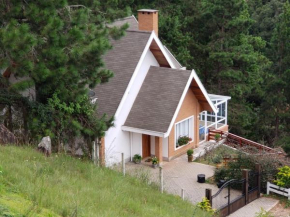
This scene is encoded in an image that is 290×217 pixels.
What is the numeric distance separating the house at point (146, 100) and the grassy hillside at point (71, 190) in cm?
739

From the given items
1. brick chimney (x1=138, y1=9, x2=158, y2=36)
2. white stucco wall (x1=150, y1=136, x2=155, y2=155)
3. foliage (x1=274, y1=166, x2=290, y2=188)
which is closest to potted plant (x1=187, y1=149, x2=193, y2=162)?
white stucco wall (x1=150, y1=136, x2=155, y2=155)

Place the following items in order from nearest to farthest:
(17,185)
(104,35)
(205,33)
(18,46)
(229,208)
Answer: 1. (17,185)
2. (18,46)
3. (104,35)
4. (229,208)
5. (205,33)

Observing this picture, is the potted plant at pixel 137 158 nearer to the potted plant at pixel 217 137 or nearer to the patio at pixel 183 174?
the patio at pixel 183 174

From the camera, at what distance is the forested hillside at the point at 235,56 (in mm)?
32375

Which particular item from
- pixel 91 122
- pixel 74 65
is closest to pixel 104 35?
pixel 74 65

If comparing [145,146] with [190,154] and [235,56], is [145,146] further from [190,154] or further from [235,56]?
[235,56]

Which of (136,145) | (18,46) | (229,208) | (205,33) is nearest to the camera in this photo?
(18,46)

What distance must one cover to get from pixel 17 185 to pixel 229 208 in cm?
1011

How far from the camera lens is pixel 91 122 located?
18047 millimetres

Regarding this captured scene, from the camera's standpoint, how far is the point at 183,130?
24.4m

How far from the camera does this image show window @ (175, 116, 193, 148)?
23891 millimetres

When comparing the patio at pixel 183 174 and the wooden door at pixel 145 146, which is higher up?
the wooden door at pixel 145 146

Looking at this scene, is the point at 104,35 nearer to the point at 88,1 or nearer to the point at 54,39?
the point at 54,39

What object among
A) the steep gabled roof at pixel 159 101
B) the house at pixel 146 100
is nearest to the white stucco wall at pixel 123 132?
the house at pixel 146 100
